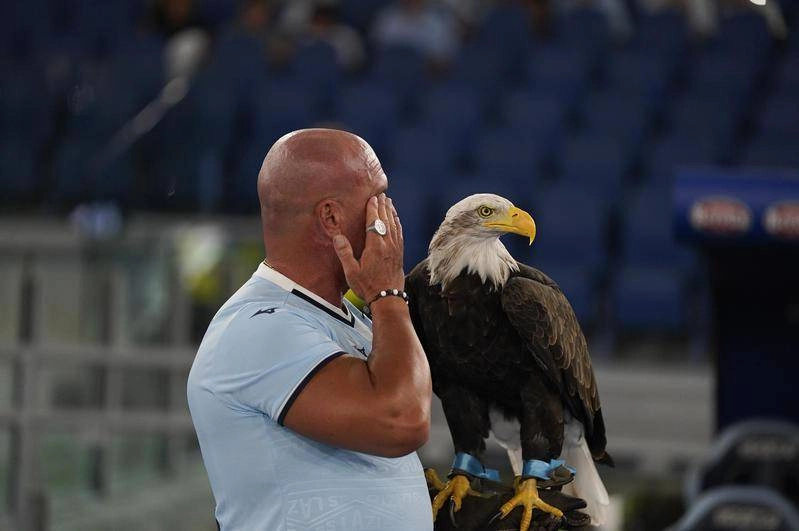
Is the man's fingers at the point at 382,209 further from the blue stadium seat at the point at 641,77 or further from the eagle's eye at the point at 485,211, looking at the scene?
the blue stadium seat at the point at 641,77

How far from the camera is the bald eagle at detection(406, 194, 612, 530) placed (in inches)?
84.0

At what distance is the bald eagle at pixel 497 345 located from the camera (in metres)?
2.13

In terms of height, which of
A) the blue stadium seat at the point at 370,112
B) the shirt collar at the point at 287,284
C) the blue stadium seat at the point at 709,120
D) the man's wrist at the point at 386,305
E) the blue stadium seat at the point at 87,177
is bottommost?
the blue stadium seat at the point at 87,177

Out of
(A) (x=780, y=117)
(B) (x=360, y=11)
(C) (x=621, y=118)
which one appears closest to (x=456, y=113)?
(C) (x=621, y=118)

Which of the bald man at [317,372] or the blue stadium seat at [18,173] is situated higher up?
the bald man at [317,372]

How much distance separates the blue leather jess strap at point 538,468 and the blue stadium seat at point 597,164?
5.88 metres

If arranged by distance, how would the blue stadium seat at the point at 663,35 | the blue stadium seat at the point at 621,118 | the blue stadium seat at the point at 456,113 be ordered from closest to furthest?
the blue stadium seat at the point at 621,118
the blue stadium seat at the point at 456,113
the blue stadium seat at the point at 663,35

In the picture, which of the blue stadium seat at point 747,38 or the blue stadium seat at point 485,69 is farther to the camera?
the blue stadium seat at point 485,69

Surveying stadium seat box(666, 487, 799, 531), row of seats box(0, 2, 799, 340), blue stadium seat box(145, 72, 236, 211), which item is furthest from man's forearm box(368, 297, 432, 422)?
blue stadium seat box(145, 72, 236, 211)

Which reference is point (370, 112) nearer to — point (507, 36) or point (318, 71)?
point (318, 71)

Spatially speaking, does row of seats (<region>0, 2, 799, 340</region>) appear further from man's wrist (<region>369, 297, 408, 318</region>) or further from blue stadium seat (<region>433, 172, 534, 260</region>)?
man's wrist (<region>369, 297, 408, 318</region>)

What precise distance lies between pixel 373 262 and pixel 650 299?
220 inches

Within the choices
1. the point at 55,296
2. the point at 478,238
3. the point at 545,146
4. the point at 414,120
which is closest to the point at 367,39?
the point at 414,120

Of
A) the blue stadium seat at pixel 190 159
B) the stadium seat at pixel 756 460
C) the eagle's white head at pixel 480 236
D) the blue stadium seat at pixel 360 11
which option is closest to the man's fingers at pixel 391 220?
the eagle's white head at pixel 480 236
